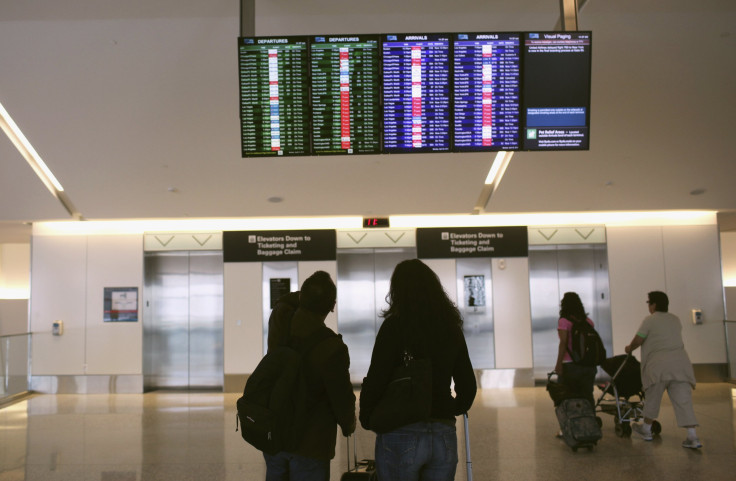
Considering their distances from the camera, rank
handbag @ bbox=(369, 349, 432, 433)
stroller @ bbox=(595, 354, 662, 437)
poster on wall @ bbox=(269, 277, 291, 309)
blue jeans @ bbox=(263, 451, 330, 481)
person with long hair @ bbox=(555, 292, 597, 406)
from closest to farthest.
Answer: handbag @ bbox=(369, 349, 432, 433)
blue jeans @ bbox=(263, 451, 330, 481)
person with long hair @ bbox=(555, 292, 597, 406)
stroller @ bbox=(595, 354, 662, 437)
poster on wall @ bbox=(269, 277, 291, 309)

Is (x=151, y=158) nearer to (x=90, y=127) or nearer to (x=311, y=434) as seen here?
(x=90, y=127)

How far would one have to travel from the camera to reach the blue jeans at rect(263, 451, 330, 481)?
10.0ft

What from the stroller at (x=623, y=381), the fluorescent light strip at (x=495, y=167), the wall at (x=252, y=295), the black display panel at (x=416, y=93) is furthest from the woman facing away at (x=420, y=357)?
the wall at (x=252, y=295)

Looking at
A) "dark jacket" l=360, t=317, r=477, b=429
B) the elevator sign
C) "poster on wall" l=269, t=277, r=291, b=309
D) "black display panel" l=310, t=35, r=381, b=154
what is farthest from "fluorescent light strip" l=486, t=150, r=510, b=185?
"dark jacket" l=360, t=317, r=477, b=429

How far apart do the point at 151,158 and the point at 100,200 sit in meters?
1.90

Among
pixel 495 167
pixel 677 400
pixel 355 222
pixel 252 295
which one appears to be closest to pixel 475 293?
pixel 355 222

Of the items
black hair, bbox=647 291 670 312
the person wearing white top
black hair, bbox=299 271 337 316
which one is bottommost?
the person wearing white top

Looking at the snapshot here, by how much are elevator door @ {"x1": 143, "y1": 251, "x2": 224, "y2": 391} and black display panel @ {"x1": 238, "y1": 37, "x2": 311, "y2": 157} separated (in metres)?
7.33

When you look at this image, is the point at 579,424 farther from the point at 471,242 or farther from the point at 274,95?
the point at 471,242

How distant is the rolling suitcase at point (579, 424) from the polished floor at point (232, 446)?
0.13 metres

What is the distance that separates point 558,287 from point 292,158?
19.7 ft

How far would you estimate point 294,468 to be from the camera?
3068 mm

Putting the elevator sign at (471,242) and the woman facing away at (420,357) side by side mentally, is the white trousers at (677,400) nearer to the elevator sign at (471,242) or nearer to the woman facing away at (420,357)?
the woman facing away at (420,357)

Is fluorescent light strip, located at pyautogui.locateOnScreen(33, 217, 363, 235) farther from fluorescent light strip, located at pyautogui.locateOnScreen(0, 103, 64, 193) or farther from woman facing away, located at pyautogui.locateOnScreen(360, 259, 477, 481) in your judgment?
woman facing away, located at pyautogui.locateOnScreen(360, 259, 477, 481)
